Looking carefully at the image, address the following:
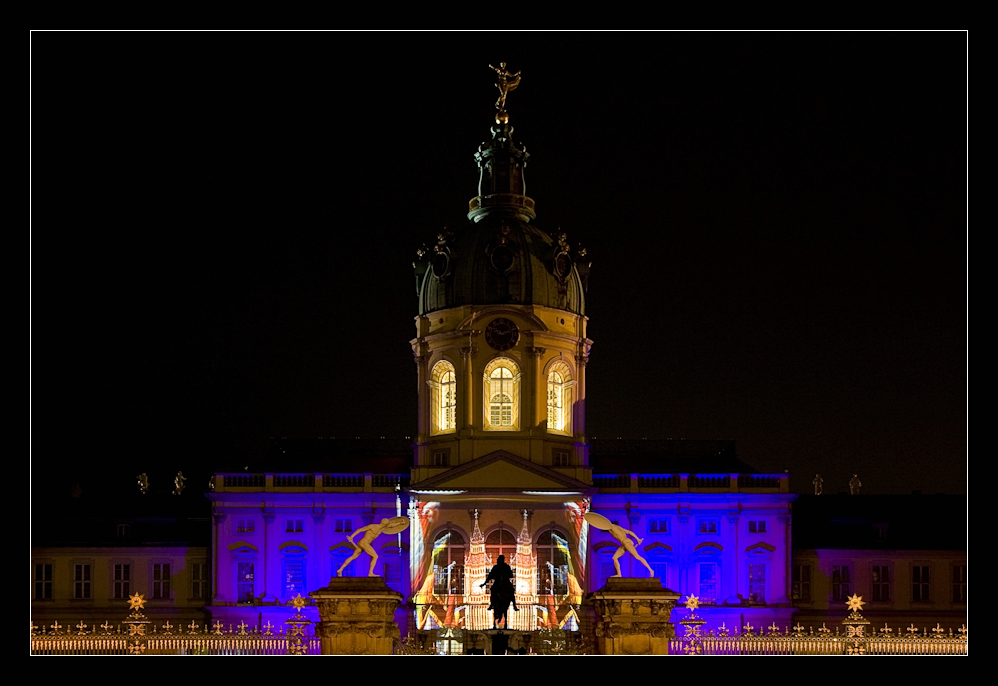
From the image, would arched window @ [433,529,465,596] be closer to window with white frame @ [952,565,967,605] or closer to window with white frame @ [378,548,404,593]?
window with white frame @ [378,548,404,593]

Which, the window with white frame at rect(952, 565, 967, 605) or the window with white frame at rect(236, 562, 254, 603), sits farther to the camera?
the window with white frame at rect(952, 565, 967, 605)

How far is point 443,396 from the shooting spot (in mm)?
67062

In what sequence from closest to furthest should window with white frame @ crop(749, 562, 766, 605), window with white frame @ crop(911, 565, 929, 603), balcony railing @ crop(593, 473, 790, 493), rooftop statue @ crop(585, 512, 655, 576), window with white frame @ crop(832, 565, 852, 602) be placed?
1. rooftop statue @ crop(585, 512, 655, 576)
2. balcony railing @ crop(593, 473, 790, 493)
3. window with white frame @ crop(749, 562, 766, 605)
4. window with white frame @ crop(832, 565, 852, 602)
5. window with white frame @ crop(911, 565, 929, 603)

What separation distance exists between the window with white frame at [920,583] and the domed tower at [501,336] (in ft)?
49.1

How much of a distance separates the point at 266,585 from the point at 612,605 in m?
32.6

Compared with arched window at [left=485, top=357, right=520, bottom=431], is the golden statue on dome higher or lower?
higher

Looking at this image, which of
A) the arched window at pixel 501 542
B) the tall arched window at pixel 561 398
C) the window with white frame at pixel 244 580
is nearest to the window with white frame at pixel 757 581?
the tall arched window at pixel 561 398

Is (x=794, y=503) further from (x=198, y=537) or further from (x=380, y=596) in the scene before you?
(x=380, y=596)

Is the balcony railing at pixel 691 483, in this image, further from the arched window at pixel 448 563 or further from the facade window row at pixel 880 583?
the arched window at pixel 448 563

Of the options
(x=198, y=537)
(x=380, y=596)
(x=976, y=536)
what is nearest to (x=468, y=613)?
(x=198, y=537)

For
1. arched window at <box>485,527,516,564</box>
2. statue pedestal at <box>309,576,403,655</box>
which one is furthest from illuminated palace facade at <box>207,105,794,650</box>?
statue pedestal at <box>309,576,403,655</box>

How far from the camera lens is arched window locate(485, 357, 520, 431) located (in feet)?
216

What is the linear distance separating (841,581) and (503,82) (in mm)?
24501

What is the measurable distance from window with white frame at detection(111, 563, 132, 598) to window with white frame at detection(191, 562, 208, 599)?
262 centimetres
